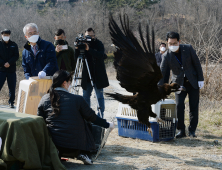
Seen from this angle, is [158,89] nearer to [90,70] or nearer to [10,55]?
[90,70]

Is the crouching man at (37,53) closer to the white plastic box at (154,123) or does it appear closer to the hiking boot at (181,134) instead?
the white plastic box at (154,123)

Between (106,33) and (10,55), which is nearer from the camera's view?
(10,55)

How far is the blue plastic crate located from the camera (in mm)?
4117

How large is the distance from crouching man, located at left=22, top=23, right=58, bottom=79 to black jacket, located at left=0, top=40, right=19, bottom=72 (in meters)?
2.31

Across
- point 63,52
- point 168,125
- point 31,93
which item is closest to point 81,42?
point 63,52

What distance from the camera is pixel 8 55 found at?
6340 millimetres

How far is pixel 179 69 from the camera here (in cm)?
435

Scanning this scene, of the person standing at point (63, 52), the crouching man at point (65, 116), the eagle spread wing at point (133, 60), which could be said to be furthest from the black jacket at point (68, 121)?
the person standing at point (63, 52)

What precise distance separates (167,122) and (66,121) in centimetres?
192

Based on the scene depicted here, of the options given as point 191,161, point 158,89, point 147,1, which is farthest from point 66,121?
point 147,1

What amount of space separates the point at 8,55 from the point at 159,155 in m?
4.61

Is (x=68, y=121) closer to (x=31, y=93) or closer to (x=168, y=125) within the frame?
(x=31, y=93)

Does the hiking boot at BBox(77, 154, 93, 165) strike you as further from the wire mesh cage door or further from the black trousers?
the black trousers

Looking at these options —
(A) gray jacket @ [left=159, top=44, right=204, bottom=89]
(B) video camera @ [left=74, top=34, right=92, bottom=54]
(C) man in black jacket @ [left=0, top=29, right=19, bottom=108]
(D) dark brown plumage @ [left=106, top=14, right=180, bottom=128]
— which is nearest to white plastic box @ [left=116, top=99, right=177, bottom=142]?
(D) dark brown plumage @ [left=106, top=14, right=180, bottom=128]
